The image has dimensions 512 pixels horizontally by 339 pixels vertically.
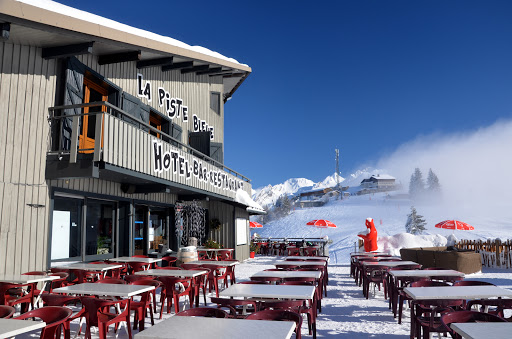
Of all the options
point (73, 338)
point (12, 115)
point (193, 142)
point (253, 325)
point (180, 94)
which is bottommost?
point (73, 338)

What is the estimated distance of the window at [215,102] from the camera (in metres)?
19.1

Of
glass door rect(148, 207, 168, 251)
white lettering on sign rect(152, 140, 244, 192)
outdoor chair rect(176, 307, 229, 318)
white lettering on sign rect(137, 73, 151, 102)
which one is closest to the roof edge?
white lettering on sign rect(137, 73, 151, 102)

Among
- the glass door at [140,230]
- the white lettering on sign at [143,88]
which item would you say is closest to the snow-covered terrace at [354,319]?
the glass door at [140,230]

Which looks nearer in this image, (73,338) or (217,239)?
(73,338)

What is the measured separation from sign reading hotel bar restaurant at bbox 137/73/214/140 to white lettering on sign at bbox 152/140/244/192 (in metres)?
2.52

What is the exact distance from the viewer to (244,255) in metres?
20.3

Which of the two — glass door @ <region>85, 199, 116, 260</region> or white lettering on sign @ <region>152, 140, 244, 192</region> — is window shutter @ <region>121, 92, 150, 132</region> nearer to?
white lettering on sign @ <region>152, 140, 244, 192</region>

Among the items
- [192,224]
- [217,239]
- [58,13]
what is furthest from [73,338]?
[217,239]

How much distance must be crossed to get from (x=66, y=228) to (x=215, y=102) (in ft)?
38.1

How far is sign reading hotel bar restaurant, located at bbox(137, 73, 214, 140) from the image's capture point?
1263cm

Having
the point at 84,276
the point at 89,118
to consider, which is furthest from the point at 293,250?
the point at 84,276

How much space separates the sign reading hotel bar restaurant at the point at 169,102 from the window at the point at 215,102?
1.87 meters

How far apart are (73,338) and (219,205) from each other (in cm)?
1308

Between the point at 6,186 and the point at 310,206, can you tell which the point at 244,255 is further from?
the point at 310,206
